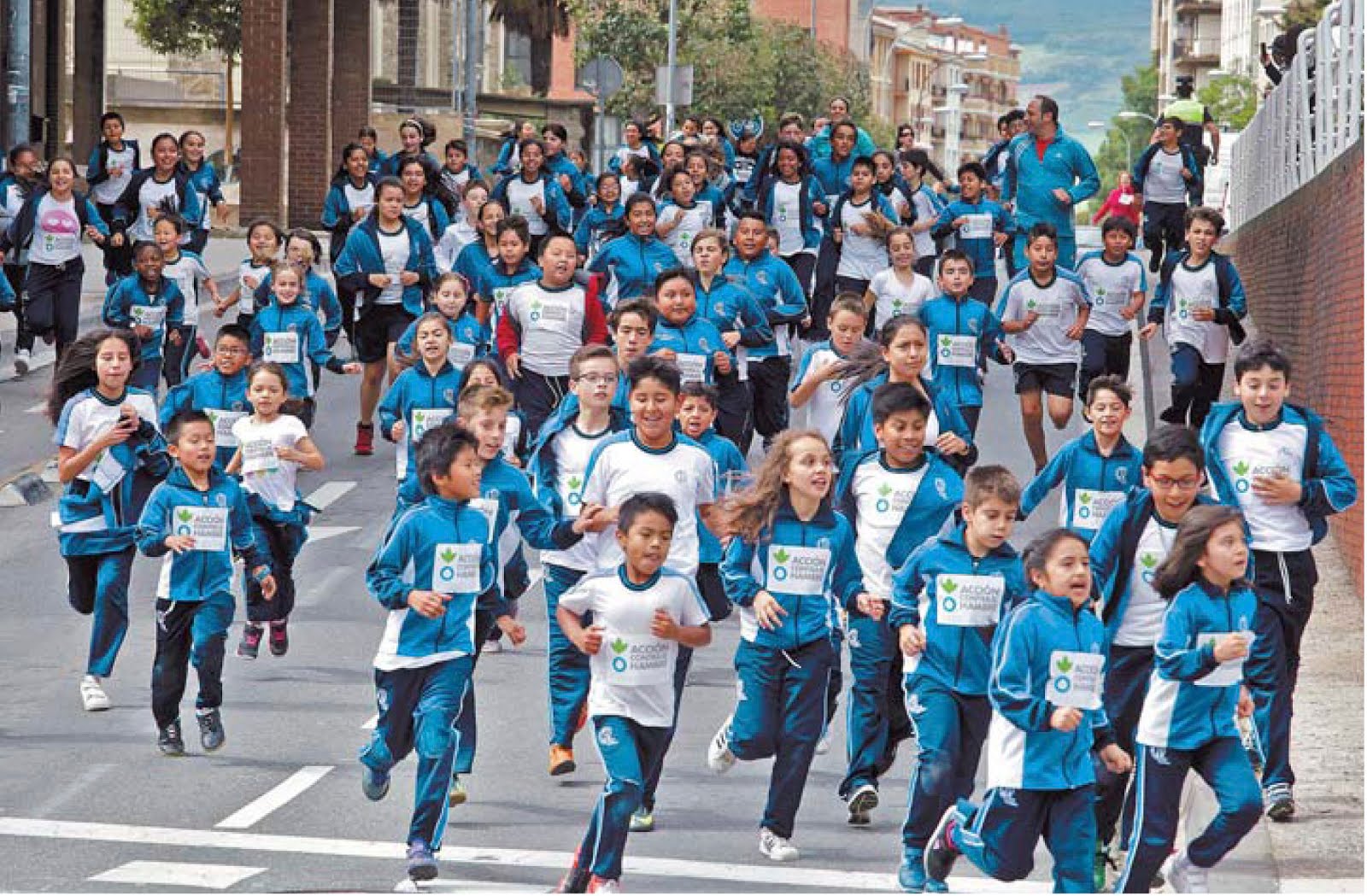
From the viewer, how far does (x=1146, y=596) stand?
9.38m

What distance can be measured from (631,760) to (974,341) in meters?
7.81

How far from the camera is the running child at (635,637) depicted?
8883 millimetres

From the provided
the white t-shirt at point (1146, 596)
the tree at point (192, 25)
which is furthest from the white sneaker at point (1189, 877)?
the tree at point (192, 25)

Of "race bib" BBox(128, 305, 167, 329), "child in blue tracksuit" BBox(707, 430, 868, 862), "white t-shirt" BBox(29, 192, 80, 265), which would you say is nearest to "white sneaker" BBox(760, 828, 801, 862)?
"child in blue tracksuit" BBox(707, 430, 868, 862)

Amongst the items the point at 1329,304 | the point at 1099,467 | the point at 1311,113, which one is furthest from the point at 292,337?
the point at 1311,113

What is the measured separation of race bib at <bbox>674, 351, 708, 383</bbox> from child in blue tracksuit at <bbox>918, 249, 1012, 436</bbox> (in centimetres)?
275

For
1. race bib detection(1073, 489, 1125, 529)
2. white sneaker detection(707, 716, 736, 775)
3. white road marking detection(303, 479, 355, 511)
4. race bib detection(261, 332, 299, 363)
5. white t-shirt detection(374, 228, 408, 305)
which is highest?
white t-shirt detection(374, 228, 408, 305)

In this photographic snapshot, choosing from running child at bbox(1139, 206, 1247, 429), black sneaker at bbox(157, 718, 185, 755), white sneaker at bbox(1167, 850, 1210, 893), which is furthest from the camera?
running child at bbox(1139, 206, 1247, 429)

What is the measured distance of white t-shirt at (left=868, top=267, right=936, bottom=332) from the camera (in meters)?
17.8

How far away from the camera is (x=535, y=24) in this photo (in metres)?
64.5

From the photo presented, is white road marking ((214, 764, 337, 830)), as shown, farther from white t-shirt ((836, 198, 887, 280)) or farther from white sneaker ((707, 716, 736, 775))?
white t-shirt ((836, 198, 887, 280))

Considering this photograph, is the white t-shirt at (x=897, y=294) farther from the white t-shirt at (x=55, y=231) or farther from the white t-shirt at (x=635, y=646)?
the white t-shirt at (x=635, y=646)

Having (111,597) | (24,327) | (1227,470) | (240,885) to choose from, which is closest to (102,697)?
(111,597)

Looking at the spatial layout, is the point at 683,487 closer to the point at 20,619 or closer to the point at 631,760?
the point at 631,760
